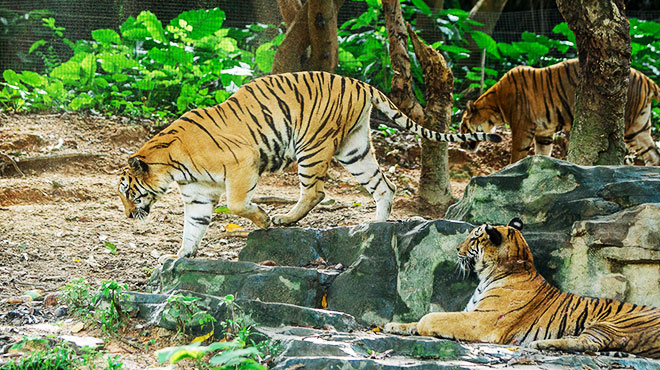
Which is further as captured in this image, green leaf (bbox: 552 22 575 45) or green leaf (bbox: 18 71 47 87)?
green leaf (bbox: 552 22 575 45)

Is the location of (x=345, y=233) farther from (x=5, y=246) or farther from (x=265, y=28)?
(x=265, y=28)

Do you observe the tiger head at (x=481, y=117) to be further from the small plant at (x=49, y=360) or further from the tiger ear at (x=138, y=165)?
the small plant at (x=49, y=360)

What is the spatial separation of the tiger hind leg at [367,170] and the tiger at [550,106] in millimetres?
2733

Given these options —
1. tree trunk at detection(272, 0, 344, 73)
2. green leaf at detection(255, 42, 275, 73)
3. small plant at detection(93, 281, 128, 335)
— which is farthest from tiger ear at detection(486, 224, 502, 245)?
green leaf at detection(255, 42, 275, 73)

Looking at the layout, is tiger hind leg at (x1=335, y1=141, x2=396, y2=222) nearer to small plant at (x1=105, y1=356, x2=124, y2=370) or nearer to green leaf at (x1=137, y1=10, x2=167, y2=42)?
small plant at (x1=105, y1=356, x2=124, y2=370)

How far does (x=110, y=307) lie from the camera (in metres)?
3.86

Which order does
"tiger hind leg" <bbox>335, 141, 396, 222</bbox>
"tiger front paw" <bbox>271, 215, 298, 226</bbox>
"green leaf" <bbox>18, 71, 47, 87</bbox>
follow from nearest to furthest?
"tiger front paw" <bbox>271, 215, 298, 226</bbox>
"tiger hind leg" <bbox>335, 141, 396, 222</bbox>
"green leaf" <bbox>18, 71, 47, 87</bbox>

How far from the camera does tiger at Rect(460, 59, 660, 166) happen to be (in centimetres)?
815

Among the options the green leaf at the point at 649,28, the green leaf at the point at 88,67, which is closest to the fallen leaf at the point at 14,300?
the green leaf at the point at 88,67

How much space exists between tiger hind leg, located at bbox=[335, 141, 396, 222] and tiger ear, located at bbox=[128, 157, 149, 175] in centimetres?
166

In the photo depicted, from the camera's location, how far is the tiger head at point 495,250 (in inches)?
163

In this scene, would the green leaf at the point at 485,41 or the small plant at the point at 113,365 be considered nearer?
the small plant at the point at 113,365

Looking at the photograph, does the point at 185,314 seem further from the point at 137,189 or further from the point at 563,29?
the point at 563,29

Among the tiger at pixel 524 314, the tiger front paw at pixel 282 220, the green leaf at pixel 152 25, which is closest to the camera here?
the tiger at pixel 524 314
